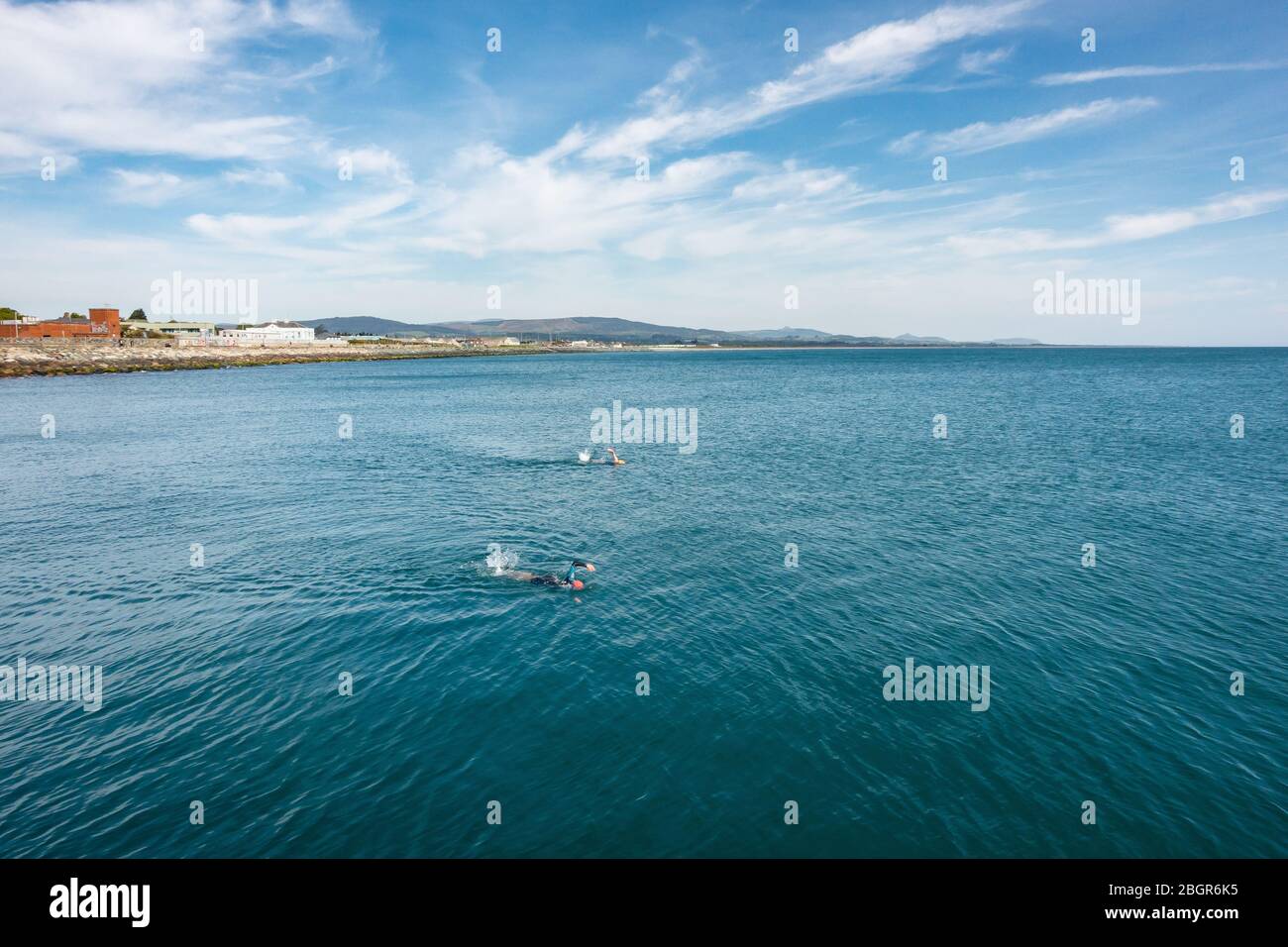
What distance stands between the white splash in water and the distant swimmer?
0.70 m

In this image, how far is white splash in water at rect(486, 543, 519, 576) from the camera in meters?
36.2

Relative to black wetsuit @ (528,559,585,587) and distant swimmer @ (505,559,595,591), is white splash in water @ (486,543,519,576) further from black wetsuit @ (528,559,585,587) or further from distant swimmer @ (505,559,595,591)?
black wetsuit @ (528,559,585,587)

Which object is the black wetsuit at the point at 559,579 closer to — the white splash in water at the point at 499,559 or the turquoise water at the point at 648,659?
the turquoise water at the point at 648,659

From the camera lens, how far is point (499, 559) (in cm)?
3738

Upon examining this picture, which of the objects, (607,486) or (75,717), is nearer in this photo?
(75,717)

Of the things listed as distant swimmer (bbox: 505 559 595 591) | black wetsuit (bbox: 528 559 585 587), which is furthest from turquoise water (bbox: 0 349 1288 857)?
black wetsuit (bbox: 528 559 585 587)

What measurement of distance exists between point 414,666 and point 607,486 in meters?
30.8

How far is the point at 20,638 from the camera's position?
2766cm

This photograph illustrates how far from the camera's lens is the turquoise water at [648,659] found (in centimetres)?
1795

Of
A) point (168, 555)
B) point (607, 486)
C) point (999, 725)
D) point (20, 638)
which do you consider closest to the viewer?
point (999, 725)

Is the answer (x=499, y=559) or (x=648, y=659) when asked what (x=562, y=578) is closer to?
(x=499, y=559)

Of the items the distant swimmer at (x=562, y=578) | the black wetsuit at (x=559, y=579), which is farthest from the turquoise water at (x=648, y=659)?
the black wetsuit at (x=559, y=579)

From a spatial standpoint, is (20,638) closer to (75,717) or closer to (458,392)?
(75,717)
